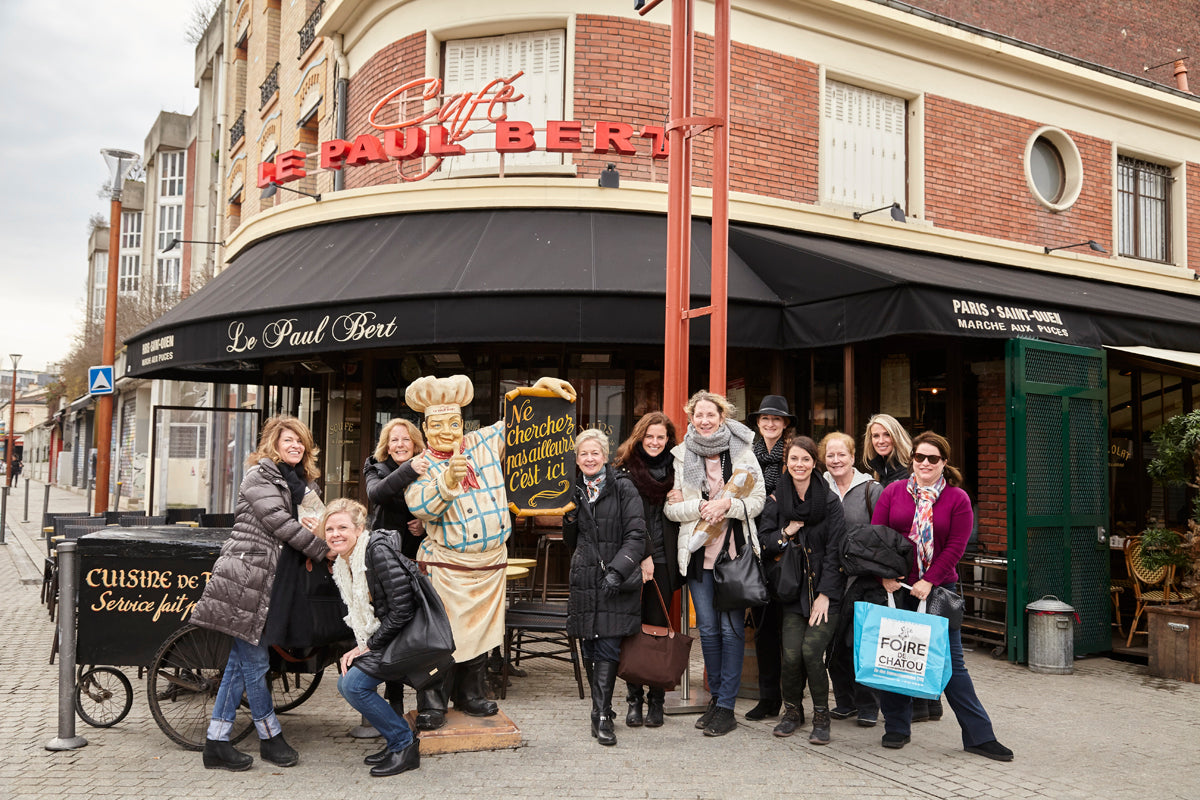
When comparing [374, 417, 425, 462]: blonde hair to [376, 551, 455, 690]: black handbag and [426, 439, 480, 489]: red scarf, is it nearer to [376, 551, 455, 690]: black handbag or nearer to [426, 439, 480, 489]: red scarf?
[426, 439, 480, 489]: red scarf

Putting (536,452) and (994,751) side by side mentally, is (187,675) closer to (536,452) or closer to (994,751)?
(536,452)

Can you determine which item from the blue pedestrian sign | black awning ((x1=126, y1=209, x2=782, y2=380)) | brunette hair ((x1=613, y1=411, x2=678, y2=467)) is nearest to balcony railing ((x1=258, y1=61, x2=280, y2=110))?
the blue pedestrian sign

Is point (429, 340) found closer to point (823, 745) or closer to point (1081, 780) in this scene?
Result: point (823, 745)

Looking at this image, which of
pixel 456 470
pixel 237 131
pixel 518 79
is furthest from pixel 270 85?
pixel 456 470

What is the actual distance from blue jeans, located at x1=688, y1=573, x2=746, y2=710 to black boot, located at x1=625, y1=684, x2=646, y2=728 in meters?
0.43

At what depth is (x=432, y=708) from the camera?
5.24 m

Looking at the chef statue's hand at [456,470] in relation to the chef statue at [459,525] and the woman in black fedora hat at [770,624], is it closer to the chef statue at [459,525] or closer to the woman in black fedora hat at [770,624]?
the chef statue at [459,525]

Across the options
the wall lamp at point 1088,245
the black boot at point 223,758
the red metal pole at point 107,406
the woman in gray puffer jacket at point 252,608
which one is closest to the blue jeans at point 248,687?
the woman in gray puffer jacket at point 252,608

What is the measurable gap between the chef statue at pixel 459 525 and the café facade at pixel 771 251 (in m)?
1.74

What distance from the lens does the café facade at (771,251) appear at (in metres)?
7.78

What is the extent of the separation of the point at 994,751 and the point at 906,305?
3.49 m

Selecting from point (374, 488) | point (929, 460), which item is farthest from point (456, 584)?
point (929, 460)

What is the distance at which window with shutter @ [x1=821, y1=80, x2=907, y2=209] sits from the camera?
1048 centimetres

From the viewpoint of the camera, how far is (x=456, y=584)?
17.3 ft
